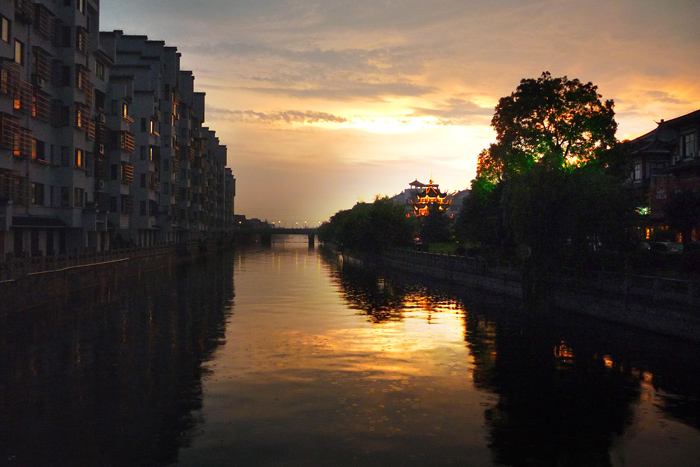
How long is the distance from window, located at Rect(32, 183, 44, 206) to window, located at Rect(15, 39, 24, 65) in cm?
849

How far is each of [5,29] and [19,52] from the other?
357cm

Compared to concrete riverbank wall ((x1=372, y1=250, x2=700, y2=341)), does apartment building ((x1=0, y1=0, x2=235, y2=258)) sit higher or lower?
higher

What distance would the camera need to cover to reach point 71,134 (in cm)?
4934

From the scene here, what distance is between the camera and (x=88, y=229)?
5400 cm

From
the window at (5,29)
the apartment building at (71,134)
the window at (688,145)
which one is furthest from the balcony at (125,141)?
the window at (688,145)

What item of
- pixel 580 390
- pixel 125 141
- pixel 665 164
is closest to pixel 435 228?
pixel 665 164

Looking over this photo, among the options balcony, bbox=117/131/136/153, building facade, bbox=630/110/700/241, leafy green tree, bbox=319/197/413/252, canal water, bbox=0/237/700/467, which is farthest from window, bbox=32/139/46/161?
leafy green tree, bbox=319/197/413/252

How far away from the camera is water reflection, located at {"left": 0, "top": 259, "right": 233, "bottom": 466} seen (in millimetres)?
12656

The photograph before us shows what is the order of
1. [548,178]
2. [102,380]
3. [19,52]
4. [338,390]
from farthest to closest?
1. [19,52]
2. [548,178]
3. [102,380]
4. [338,390]

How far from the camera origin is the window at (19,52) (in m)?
41.7

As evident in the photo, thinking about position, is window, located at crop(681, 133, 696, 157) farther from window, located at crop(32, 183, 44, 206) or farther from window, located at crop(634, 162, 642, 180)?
window, located at crop(32, 183, 44, 206)

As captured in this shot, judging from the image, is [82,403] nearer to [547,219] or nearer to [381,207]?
[547,219]

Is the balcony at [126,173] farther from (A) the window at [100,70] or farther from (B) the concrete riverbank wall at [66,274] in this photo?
(A) the window at [100,70]

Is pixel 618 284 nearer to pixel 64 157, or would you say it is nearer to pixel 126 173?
pixel 64 157
